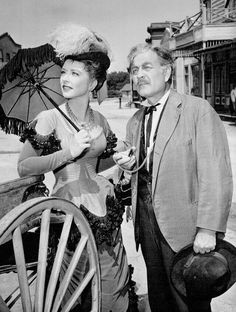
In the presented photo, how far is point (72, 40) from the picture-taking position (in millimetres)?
2273

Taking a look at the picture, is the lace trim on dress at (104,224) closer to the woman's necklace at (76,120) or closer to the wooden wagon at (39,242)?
the wooden wagon at (39,242)

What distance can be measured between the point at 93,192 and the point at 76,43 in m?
0.84

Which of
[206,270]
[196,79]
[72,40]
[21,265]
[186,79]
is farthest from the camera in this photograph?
[186,79]

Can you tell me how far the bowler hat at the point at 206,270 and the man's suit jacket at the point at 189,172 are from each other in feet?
0.36

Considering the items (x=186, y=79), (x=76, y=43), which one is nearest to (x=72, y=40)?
(x=76, y=43)

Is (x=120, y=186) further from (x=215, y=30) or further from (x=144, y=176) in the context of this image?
(x=215, y=30)

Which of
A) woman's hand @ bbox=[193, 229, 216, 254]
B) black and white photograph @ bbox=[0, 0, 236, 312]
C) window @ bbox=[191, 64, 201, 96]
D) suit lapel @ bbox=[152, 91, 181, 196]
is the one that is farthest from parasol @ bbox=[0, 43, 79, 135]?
window @ bbox=[191, 64, 201, 96]

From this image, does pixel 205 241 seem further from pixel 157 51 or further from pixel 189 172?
pixel 157 51

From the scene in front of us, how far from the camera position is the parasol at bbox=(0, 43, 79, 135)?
7.77 feet

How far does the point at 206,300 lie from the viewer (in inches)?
92.2

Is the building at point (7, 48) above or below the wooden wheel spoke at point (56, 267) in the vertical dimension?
above

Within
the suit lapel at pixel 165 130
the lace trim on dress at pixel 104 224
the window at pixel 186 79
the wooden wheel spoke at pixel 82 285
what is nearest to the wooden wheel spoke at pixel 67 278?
the wooden wheel spoke at pixel 82 285

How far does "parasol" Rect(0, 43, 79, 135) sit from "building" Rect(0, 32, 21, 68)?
0.18ft

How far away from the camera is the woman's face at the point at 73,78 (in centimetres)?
233
